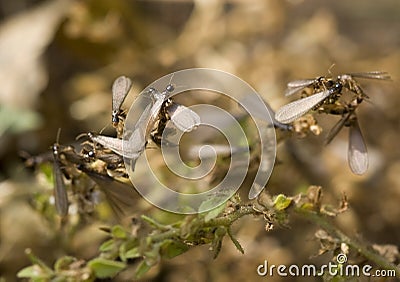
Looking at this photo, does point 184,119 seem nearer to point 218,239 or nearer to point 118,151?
point 118,151

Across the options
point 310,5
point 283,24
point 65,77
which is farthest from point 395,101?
point 65,77

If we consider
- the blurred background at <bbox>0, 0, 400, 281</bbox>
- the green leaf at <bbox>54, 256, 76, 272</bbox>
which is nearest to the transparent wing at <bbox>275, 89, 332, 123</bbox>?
the green leaf at <bbox>54, 256, 76, 272</bbox>

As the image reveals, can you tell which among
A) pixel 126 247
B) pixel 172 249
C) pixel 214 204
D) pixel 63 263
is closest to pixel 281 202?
pixel 214 204

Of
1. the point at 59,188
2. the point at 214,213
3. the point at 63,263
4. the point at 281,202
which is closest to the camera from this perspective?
the point at 214,213

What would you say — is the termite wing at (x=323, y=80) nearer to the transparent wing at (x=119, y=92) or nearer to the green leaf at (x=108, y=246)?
the transparent wing at (x=119, y=92)

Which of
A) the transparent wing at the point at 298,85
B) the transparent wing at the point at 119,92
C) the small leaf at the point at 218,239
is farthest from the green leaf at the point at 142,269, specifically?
the transparent wing at the point at 298,85

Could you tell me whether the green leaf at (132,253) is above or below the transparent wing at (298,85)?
below
